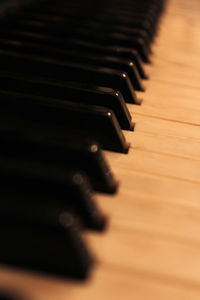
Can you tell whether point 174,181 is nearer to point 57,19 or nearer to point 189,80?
point 189,80

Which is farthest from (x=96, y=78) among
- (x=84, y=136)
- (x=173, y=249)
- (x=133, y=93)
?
(x=173, y=249)

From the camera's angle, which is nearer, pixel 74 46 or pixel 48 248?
pixel 48 248

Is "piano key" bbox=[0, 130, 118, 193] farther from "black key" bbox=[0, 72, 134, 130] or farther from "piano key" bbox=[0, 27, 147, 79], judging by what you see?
"piano key" bbox=[0, 27, 147, 79]

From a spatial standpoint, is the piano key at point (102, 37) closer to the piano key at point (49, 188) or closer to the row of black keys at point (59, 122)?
the row of black keys at point (59, 122)

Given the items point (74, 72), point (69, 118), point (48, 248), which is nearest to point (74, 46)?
point (74, 72)

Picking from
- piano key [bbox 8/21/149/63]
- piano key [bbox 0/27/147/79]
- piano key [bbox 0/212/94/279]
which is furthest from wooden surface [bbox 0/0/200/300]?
piano key [bbox 8/21/149/63]

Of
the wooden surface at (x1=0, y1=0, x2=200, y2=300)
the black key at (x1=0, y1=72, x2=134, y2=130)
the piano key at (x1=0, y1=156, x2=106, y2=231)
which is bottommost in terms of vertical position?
the wooden surface at (x1=0, y1=0, x2=200, y2=300)

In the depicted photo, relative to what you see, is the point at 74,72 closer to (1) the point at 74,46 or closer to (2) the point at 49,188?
(1) the point at 74,46
